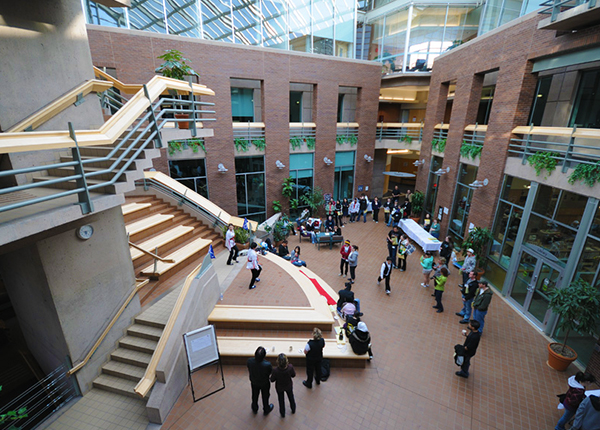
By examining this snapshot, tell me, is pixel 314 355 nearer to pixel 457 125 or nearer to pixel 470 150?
pixel 470 150

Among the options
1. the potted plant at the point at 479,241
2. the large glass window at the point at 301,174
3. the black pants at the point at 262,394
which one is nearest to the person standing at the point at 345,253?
the potted plant at the point at 479,241

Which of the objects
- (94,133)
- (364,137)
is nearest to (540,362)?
(94,133)

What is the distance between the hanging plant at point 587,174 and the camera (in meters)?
7.06

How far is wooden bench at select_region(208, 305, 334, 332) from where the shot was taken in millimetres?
7094

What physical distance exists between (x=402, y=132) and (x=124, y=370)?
19106 mm

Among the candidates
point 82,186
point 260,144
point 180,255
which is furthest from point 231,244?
point 260,144

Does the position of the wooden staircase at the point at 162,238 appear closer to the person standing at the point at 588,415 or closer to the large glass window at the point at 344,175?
the person standing at the point at 588,415

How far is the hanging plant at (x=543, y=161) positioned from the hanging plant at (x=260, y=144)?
1139 centimetres

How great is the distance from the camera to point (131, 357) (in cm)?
589

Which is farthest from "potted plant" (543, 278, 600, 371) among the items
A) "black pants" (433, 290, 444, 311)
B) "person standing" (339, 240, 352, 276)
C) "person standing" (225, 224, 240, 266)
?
"person standing" (225, 224, 240, 266)

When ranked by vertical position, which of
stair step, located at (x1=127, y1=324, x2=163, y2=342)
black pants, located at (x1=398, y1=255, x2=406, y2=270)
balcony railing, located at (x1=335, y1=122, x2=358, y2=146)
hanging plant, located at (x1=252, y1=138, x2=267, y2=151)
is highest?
balcony railing, located at (x1=335, y1=122, x2=358, y2=146)

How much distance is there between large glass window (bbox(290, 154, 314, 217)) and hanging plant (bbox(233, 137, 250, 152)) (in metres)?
2.97

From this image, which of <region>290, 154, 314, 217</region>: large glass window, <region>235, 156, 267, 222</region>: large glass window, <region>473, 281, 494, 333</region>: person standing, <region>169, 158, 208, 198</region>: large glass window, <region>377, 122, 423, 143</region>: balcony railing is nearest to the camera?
<region>473, 281, 494, 333</region>: person standing

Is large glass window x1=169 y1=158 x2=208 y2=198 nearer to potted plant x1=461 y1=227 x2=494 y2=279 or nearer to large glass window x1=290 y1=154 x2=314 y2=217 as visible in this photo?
large glass window x1=290 y1=154 x2=314 y2=217
